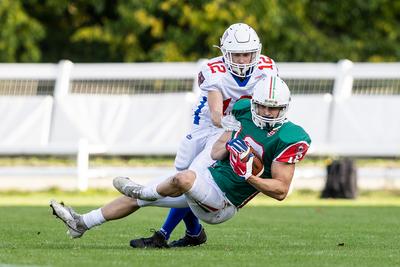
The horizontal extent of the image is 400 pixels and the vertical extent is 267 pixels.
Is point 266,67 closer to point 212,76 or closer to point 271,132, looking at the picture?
point 212,76

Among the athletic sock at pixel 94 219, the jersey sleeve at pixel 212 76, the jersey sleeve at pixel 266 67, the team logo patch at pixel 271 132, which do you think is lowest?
the athletic sock at pixel 94 219

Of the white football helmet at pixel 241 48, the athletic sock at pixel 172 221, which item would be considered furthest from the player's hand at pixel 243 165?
the white football helmet at pixel 241 48

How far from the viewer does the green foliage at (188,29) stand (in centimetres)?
2478

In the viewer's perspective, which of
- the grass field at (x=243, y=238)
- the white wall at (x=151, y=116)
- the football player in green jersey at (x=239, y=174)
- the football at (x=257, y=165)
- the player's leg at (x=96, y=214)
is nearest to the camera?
the grass field at (x=243, y=238)

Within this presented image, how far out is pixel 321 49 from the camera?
25328mm

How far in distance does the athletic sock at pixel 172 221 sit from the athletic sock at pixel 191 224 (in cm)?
18

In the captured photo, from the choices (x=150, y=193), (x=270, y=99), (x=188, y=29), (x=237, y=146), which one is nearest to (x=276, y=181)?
(x=237, y=146)

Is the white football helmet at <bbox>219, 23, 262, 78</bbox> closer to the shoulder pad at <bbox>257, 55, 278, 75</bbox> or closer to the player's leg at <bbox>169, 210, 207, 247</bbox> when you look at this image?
the shoulder pad at <bbox>257, 55, 278, 75</bbox>

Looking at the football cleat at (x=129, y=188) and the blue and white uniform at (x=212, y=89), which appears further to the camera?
the blue and white uniform at (x=212, y=89)

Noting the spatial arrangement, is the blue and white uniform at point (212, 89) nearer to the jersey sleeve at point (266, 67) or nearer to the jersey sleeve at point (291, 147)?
the jersey sleeve at point (266, 67)

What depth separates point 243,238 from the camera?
36.6 ft

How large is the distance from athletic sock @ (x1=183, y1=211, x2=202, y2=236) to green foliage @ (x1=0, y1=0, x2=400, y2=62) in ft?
46.5

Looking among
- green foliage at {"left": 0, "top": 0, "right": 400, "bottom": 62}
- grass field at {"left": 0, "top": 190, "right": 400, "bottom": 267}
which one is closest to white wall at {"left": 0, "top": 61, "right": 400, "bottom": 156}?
grass field at {"left": 0, "top": 190, "right": 400, "bottom": 267}

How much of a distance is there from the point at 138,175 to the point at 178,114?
4.35 feet
